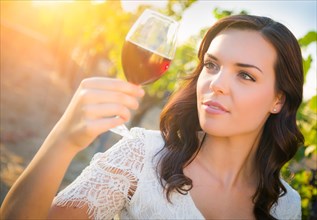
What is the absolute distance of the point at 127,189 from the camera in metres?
2.08

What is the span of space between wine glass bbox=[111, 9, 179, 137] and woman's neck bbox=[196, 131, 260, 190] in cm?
128

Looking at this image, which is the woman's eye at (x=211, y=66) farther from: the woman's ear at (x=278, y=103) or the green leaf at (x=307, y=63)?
the green leaf at (x=307, y=63)

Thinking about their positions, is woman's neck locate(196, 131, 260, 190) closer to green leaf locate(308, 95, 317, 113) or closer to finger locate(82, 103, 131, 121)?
green leaf locate(308, 95, 317, 113)

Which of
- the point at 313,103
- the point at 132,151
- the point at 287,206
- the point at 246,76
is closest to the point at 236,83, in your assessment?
the point at 246,76

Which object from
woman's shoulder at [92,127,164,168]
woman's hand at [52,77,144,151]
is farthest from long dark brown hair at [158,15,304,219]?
woman's hand at [52,77,144,151]

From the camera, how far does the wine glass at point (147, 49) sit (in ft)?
4.43

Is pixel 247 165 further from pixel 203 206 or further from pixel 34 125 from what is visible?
pixel 34 125

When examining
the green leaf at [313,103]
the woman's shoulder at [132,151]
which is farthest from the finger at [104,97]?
the green leaf at [313,103]

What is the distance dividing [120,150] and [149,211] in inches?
16.3

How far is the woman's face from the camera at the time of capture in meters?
2.17

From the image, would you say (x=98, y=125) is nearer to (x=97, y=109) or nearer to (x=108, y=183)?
(x=97, y=109)

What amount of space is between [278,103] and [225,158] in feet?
1.91

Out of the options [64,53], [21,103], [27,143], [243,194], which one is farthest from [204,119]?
[64,53]

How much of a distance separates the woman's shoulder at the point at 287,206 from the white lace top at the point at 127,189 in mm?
881
